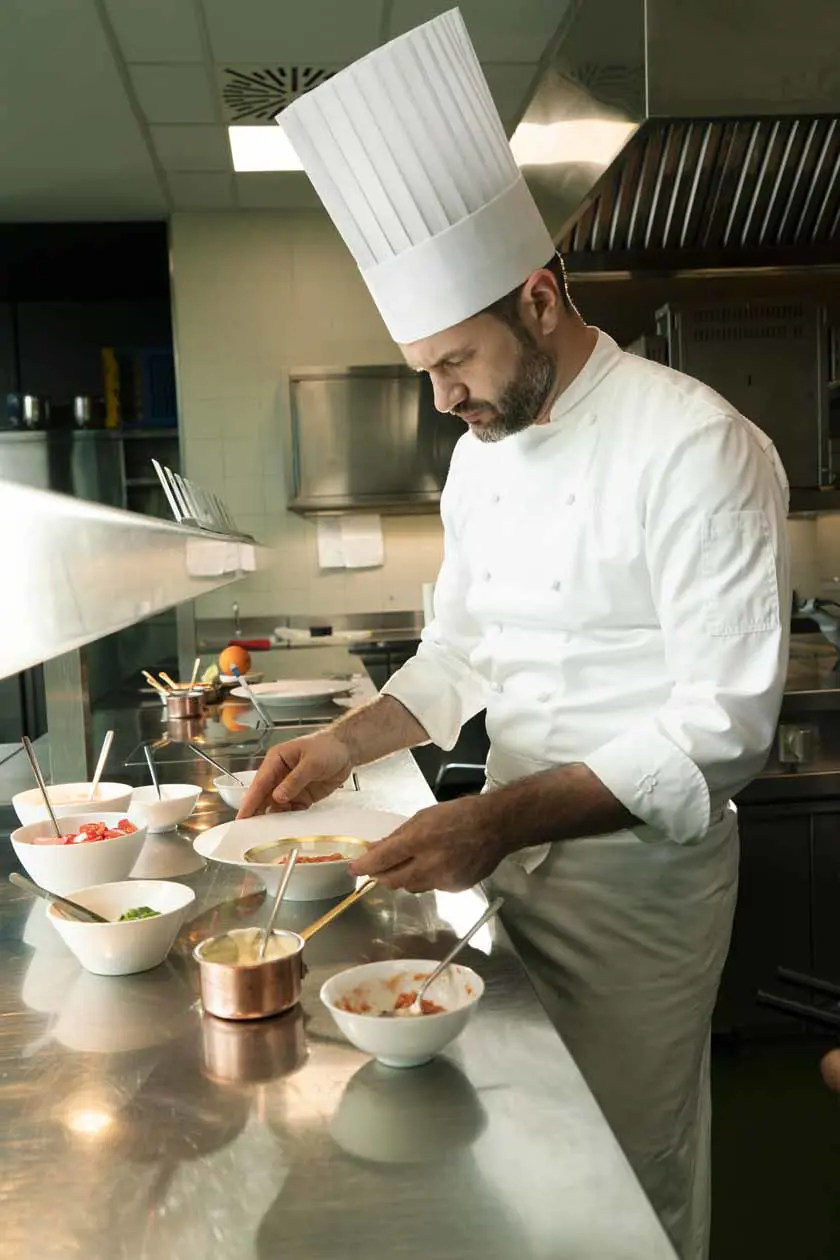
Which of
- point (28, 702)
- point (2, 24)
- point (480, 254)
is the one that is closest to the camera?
point (480, 254)

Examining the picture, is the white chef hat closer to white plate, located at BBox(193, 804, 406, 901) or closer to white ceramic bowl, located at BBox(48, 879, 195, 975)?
white plate, located at BBox(193, 804, 406, 901)

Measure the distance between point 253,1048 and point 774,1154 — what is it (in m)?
2.05

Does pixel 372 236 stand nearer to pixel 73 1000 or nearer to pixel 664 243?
pixel 73 1000

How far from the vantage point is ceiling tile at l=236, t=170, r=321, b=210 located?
19.6 feet

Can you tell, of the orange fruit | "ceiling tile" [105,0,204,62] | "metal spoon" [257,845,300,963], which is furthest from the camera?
the orange fruit

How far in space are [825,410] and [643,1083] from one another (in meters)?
3.16

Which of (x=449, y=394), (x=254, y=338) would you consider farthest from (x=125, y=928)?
(x=254, y=338)

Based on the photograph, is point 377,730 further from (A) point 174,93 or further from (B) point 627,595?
(A) point 174,93

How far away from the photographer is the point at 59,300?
7531 millimetres

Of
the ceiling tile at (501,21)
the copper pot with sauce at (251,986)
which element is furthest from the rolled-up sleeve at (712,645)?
the ceiling tile at (501,21)

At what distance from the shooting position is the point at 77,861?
1.42 metres

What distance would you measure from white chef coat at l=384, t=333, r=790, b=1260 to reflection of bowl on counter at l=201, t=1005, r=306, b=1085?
0.55 m

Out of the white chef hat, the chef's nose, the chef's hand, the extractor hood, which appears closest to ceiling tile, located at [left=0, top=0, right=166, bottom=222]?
the extractor hood

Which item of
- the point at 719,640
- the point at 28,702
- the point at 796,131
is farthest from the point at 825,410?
the point at 28,702
